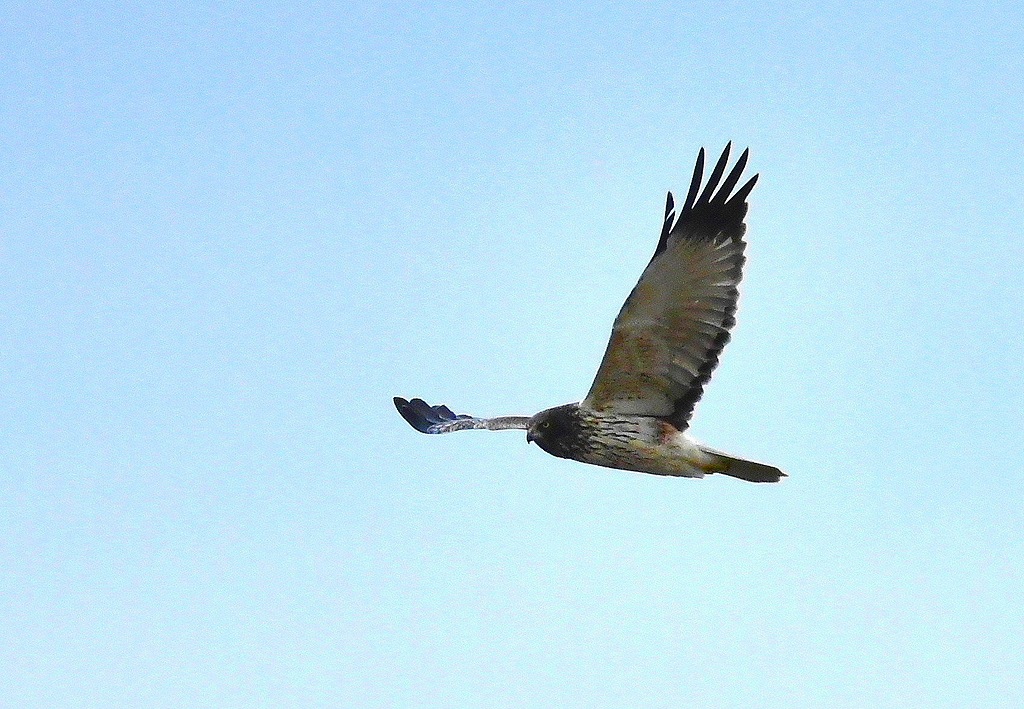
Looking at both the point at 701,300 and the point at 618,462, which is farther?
the point at 618,462

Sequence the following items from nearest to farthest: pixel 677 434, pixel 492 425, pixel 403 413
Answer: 1. pixel 677 434
2. pixel 492 425
3. pixel 403 413

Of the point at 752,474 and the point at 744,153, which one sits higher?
the point at 744,153

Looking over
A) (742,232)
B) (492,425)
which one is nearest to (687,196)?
(742,232)

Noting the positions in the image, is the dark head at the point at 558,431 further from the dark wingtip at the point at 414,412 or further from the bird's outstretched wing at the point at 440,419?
the dark wingtip at the point at 414,412

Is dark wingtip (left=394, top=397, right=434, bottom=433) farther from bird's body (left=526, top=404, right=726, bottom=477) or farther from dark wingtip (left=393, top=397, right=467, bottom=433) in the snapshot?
bird's body (left=526, top=404, right=726, bottom=477)

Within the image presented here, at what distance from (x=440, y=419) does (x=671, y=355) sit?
4046 millimetres

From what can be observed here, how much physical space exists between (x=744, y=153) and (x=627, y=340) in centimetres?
160

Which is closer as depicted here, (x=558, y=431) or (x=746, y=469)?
(x=746, y=469)

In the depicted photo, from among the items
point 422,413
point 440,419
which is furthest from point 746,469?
point 422,413

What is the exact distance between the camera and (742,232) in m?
9.55

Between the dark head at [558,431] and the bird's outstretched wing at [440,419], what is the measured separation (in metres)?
1.03

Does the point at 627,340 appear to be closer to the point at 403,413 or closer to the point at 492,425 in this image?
the point at 492,425

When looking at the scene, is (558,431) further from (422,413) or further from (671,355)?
(422,413)

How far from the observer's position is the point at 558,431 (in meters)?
10.4
